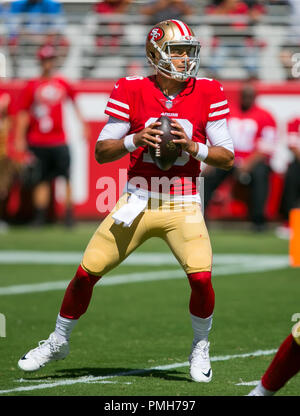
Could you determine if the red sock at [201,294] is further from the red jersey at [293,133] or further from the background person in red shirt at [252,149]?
the red jersey at [293,133]

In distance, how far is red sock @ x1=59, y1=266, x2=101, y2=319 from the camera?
5113mm

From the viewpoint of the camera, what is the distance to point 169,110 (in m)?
5.16

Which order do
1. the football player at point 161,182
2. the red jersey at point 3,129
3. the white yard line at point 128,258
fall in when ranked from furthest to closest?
the red jersey at point 3,129, the white yard line at point 128,258, the football player at point 161,182

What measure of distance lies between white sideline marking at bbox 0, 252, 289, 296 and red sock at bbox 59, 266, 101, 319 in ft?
10.5

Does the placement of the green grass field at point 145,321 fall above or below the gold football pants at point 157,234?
below

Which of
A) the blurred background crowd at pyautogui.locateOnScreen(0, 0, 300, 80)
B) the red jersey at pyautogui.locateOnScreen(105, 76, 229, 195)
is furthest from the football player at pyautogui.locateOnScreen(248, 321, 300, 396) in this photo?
the blurred background crowd at pyautogui.locateOnScreen(0, 0, 300, 80)

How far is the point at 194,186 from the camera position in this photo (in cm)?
527

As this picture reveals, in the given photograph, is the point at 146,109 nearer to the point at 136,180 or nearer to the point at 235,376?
the point at 136,180

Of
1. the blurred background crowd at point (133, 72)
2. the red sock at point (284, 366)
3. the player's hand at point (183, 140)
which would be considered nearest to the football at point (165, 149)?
the player's hand at point (183, 140)

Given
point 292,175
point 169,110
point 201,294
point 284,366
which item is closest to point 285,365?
point 284,366

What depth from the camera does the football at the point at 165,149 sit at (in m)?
4.89

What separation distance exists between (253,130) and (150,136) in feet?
27.5

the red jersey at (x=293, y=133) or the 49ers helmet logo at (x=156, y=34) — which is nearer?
the 49ers helmet logo at (x=156, y=34)
